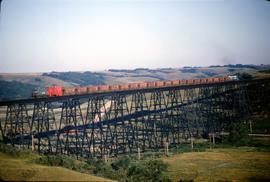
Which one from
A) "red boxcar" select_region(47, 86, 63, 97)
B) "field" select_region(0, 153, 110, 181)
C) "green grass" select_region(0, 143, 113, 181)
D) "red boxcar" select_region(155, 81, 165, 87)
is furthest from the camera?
"red boxcar" select_region(155, 81, 165, 87)

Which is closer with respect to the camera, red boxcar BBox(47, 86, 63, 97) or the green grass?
the green grass

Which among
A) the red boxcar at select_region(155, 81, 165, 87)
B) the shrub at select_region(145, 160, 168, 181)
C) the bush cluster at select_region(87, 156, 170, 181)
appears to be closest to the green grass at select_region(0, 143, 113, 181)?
A: the bush cluster at select_region(87, 156, 170, 181)

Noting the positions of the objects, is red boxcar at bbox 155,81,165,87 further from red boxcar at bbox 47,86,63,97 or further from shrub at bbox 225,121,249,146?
red boxcar at bbox 47,86,63,97

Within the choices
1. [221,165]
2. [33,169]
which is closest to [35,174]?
[33,169]

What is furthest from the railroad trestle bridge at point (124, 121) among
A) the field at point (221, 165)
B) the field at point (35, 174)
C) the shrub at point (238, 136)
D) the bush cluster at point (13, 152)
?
the field at point (35, 174)

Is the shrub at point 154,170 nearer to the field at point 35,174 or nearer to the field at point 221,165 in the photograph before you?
the field at point 221,165

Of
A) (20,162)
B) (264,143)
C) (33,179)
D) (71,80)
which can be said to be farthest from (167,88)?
(71,80)

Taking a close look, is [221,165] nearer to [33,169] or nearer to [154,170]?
[154,170]

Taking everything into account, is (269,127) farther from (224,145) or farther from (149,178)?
(149,178)
